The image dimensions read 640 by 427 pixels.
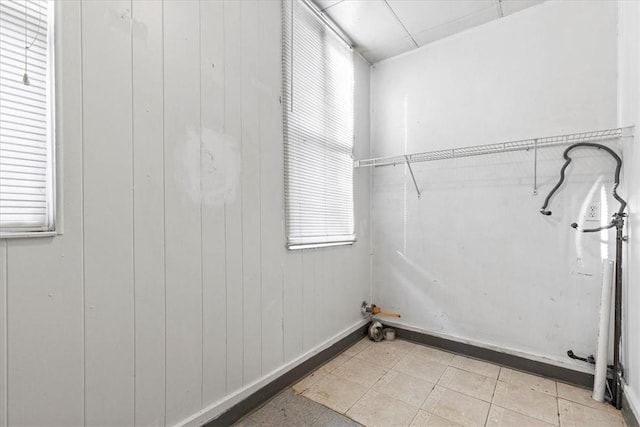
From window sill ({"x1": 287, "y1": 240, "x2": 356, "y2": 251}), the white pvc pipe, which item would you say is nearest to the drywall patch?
window sill ({"x1": 287, "y1": 240, "x2": 356, "y2": 251})

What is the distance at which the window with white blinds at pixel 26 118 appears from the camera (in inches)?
37.2

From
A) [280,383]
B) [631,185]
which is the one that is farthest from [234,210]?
[631,185]

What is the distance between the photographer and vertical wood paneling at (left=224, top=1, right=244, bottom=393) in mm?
1618

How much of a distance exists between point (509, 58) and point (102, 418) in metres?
3.25

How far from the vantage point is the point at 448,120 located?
251 cm

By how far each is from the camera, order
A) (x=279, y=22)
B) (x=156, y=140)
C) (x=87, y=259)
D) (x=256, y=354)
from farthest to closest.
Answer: (x=279, y=22), (x=256, y=354), (x=156, y=140), (x=87, y=259)

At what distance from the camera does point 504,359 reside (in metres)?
2.23

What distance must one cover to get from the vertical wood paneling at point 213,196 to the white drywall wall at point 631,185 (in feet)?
7.00

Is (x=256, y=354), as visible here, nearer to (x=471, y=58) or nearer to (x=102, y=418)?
(x=102, y=418)

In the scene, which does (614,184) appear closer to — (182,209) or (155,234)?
(182,209)

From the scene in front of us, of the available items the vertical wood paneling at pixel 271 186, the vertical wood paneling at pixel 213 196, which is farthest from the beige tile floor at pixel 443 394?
the vertical wood paneling at pixel 213 196

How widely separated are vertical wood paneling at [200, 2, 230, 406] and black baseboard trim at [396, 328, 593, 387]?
1.76m

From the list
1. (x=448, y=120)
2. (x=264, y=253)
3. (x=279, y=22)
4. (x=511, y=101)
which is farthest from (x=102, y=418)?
(x=511, y=101)

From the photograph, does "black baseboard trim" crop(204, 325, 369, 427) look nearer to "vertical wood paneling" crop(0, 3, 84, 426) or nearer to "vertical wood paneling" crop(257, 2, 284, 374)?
"vertical wood paneling" crop(257, 2, 284, 374)
